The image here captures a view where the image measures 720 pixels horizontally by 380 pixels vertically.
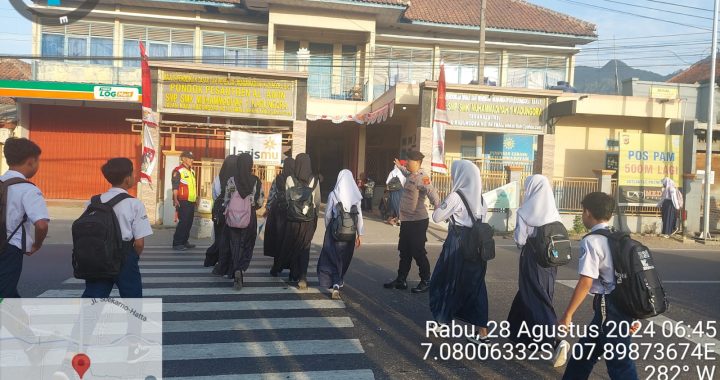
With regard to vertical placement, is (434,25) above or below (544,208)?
above

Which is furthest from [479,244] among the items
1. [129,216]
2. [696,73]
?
[696,73]

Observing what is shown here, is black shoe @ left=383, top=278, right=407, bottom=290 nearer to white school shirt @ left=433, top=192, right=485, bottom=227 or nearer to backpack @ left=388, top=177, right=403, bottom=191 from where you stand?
white school shirt @ left=433, top=192, right=485, bottom=227

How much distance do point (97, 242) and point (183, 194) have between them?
612 centimetres

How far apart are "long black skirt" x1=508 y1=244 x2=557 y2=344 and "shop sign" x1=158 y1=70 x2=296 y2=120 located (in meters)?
11.6

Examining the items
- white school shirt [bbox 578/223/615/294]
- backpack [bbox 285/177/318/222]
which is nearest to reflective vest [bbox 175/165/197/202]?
backpack [bbox 285/177/318/222]

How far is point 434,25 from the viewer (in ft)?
70.4

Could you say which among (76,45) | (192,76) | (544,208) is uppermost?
(76,45)

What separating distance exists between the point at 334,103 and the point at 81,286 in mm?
14313

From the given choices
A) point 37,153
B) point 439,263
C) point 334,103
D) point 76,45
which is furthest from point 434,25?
point 37,153

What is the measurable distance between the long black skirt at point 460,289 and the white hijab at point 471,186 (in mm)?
248

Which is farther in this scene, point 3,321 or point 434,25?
point 434,25

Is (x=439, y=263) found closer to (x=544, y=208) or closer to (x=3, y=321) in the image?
(x=544, y=208)

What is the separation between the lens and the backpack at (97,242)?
144 inches

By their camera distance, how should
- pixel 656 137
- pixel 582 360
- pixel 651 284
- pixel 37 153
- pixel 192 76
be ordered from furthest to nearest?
pixel 656 137
pixel 192 76
pixel 37 153
pixel 582 360
pixel 651 284
